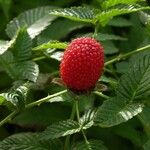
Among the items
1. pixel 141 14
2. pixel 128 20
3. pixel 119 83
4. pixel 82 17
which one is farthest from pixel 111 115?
pixel 128 20

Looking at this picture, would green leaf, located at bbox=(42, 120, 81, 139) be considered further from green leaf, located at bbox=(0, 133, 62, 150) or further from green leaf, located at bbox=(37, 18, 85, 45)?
green leaf, located at bbox=(37, 18, 85, 45)

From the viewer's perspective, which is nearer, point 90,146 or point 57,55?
point 90,146

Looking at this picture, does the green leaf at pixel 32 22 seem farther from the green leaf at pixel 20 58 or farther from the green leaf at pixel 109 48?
the green leaf at pixel 109 48

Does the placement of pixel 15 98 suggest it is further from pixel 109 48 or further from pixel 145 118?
pixel 109 48

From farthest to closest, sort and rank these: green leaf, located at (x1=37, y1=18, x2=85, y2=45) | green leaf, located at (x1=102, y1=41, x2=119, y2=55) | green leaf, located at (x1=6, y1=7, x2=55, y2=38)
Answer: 1. green leaf, located at (x1=37, y1=18, x2=85, y2=45)
2. green leaf, located at (x1=102, y1=41, x2=119, y2=55)
3. green leaf, located at (x1=6, y1=7, x2=55, y2=38)

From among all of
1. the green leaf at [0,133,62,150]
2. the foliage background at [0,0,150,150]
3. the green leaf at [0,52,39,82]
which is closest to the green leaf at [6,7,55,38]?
the foliage background at [0,0,150,150]

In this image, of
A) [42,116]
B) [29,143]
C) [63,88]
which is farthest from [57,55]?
[29,143]
